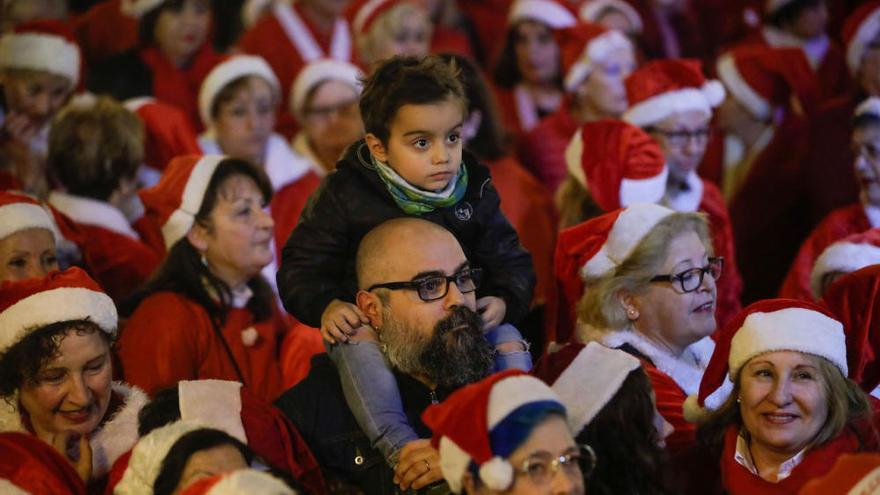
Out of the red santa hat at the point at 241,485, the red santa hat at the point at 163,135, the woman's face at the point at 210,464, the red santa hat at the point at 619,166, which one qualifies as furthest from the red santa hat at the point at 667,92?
the red santa hat at the point at 241,485

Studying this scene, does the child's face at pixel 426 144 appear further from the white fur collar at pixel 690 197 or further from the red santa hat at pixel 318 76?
the red santa hat at pixel 318 76

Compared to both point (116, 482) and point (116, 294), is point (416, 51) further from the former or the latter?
point (116, 482)

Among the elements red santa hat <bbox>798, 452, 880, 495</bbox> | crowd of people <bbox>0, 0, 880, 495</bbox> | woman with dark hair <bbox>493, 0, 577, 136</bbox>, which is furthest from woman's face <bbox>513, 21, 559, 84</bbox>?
red santa hat <bbox>798, 452, 880, 495</bbox>

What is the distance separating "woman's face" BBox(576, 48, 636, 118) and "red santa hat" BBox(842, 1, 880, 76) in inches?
39.8

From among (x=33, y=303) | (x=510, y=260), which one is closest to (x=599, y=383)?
(x=510, y=260)

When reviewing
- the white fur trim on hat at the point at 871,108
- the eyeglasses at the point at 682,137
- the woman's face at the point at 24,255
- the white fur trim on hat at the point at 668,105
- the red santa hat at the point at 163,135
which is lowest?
the white fur trim on hat at the point at 871,108

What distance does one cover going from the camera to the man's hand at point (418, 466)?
3.53m

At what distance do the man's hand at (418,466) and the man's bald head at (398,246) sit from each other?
0.48m

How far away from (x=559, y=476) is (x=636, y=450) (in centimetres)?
44

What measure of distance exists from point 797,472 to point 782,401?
7.1 inches

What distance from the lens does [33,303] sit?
390cm

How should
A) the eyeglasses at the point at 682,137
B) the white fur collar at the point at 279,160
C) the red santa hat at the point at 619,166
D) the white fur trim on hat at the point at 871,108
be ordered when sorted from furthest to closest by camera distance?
Answer: the white fur collar at the point at 279,160
the eyeglasses at the point at 682,137
the white fur trim on hat at the point at 871,108
the red santa hat at the point at 619,166

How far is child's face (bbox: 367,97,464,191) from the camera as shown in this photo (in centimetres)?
392

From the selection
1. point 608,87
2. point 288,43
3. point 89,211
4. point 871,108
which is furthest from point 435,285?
point 288,43
